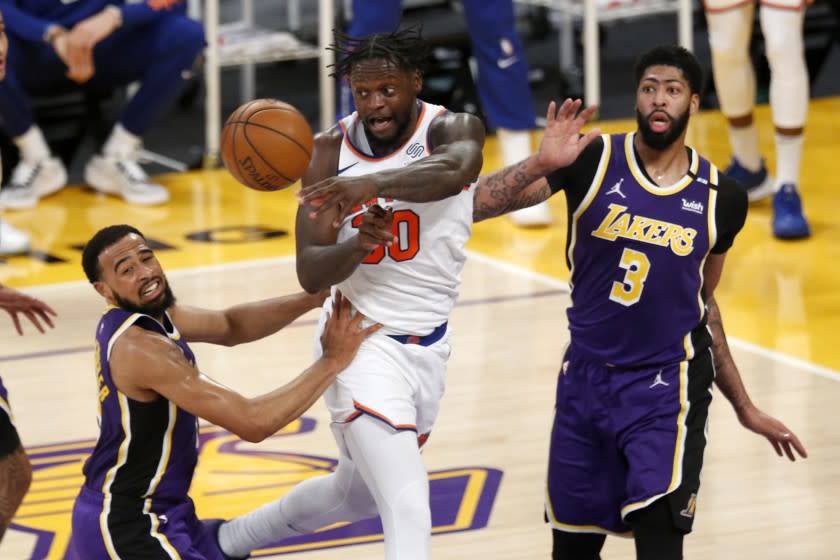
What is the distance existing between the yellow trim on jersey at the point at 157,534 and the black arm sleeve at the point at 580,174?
4.36 ft

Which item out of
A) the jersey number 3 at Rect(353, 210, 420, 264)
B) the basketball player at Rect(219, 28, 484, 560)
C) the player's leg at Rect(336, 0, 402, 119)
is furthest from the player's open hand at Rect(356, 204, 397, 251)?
the player's leg at Rect(336, 0, 402, 119)

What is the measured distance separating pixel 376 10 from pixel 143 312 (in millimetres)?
4642

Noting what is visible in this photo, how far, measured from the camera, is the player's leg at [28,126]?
8992mm

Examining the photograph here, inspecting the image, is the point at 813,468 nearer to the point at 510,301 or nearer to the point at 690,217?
the point at 690,217

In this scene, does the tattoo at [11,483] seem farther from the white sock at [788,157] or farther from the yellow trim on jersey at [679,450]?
the white sock at [788,157]

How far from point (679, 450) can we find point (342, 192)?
1134mm

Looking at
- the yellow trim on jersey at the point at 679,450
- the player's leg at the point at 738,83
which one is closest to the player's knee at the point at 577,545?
the yellow trim on jersey at the point at 679,450

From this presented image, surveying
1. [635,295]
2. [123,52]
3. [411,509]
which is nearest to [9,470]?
[411,509]

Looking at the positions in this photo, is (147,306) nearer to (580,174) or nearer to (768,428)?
(580,174)

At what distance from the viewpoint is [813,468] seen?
546 centimetres

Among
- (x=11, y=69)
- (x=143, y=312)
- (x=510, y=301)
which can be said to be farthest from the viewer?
(x=11, y=69)

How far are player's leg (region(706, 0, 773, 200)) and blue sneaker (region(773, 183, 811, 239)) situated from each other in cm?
55

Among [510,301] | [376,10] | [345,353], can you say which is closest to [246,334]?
[345,353]

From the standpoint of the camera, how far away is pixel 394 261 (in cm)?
419
